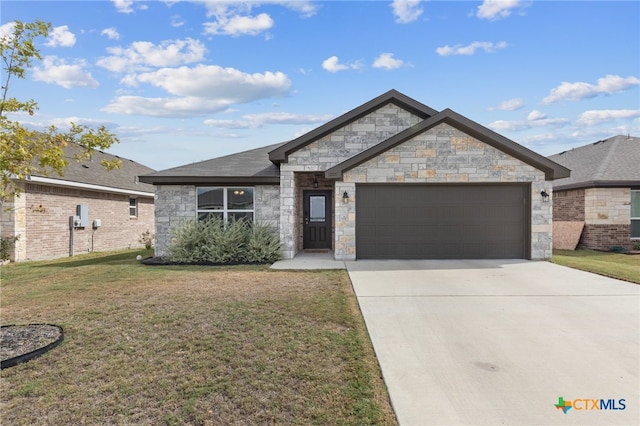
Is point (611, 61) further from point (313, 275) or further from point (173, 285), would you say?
point (173, 285)

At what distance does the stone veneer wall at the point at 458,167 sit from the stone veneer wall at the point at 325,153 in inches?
53.4

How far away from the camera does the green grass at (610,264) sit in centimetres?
833

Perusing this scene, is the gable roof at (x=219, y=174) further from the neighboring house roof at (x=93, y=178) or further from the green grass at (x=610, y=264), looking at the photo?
the green grass at (x=610, y=264)

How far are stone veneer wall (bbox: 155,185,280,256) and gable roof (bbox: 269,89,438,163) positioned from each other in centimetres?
127

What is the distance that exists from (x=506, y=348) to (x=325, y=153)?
8322mm

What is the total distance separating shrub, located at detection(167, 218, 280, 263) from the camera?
10.5 meters

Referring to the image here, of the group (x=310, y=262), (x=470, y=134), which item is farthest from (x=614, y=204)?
(x=310, y=262)

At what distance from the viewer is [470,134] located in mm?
10461

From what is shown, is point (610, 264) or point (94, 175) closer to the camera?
point (610, 264)

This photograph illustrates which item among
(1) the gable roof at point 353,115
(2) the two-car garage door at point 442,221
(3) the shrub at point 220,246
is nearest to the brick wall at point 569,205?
(2) the two-car garage door at point 442,221

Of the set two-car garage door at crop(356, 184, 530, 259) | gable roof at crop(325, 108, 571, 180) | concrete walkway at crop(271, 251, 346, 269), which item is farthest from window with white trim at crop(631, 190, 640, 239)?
concrete walkway at crop(271, 251, 346, 269)

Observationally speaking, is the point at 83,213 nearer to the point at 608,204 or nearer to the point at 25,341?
the point at 25,341

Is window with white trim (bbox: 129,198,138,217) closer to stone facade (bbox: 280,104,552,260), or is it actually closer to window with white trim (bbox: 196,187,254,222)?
window with white trim (bbox: 196,187,254,222)

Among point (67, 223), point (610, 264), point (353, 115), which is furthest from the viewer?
point (67, 223)
